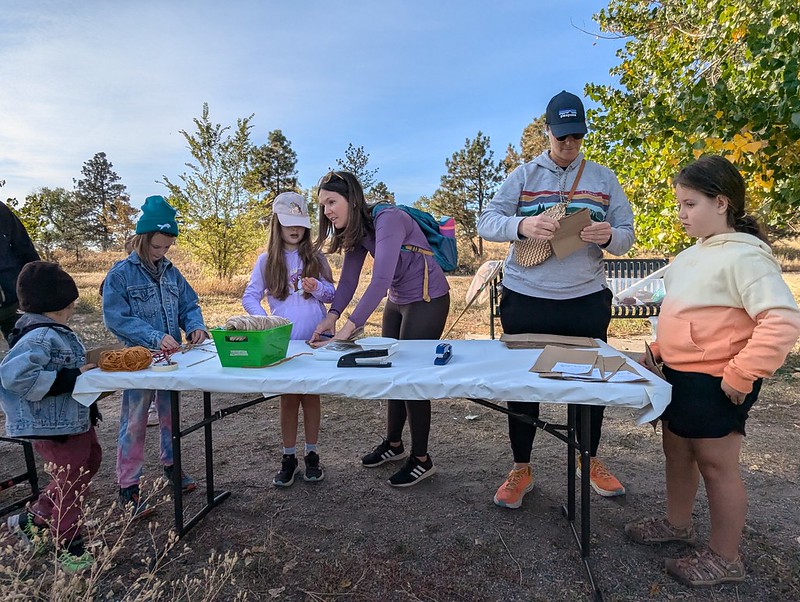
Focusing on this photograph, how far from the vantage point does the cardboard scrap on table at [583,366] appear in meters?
1.77

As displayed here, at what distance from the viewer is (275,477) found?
2.98 m

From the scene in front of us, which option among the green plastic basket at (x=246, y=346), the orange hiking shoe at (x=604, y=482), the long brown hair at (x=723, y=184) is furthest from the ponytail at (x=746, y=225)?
the green plastic basket at (x=246, y=346)

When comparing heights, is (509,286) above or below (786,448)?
above

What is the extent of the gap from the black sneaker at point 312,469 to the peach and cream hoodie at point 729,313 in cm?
197

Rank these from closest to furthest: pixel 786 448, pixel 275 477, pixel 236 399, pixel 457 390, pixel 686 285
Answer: pixel 457 390, pixel 686 285, pixel 275 477, pixel 786 448, pixel 236 399

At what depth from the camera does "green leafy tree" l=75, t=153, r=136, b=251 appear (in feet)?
120

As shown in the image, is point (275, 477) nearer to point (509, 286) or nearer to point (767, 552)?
point (509, 286)

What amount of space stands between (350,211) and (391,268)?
1.26 ft

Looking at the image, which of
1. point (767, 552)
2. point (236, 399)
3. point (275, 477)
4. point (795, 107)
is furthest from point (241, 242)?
point (767, 552)

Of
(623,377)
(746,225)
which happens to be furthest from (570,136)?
(623,377)

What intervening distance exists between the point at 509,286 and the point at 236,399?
10.2 feet

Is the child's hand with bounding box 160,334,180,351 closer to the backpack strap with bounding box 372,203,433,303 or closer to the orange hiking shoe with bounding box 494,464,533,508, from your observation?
the backpack strap with bounding box 372,203,433,303

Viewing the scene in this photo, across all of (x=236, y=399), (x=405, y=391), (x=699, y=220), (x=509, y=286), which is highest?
(x=699, y=220)

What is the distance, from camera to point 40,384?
202 centimetres
